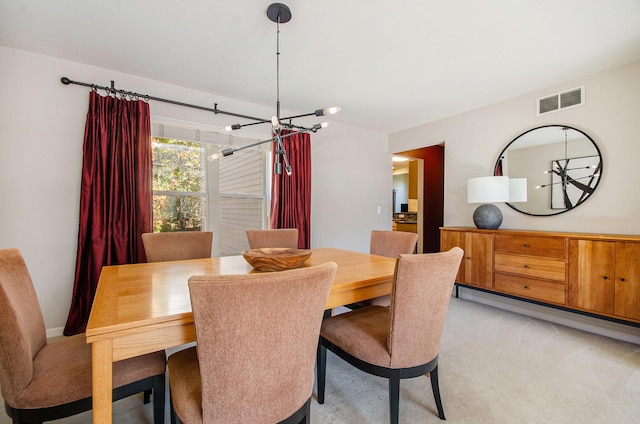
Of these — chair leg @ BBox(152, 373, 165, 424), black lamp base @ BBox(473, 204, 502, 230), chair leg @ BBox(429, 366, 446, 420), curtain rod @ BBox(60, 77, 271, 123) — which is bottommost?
chair leg @ BBox(429, 366, 446, 420)

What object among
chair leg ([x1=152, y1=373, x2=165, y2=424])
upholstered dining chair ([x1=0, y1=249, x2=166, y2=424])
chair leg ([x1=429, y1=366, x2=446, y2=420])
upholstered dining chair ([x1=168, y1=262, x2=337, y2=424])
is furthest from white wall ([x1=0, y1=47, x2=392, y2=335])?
chair leg ([x1=429, y1=366, x2=446, y2=420])

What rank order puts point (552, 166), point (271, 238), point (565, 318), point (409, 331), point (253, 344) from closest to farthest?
point (253, 344) → point (409, 331) → point (271, 238) → point (565, 318) → point (552, 166)

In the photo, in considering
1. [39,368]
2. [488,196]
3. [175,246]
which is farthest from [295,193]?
[39,368]

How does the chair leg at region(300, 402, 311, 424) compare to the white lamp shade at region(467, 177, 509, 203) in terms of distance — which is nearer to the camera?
the chair leg at region(300, 402, 311, 424)

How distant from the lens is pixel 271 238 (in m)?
2.58

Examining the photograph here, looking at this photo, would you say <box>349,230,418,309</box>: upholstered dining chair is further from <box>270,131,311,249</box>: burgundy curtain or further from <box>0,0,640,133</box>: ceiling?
<box>0,0,640,133</box>: ceiling

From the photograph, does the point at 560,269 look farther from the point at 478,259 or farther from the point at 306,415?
the point at 306,415

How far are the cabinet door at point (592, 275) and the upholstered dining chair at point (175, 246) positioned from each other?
313 cm

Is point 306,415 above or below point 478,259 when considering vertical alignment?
below

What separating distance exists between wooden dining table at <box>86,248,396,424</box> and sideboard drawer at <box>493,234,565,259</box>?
67.9 inches

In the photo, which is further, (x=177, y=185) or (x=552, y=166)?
(x=177, y=185)

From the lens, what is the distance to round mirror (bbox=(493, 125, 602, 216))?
2693 mm

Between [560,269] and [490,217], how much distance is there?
30.4 inches

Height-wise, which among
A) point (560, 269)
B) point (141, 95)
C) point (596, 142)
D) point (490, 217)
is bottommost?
point (560, 269)
